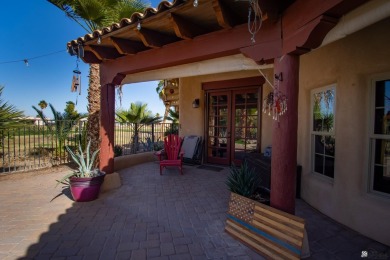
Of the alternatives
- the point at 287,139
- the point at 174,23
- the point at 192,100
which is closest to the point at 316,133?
the point at 287,139

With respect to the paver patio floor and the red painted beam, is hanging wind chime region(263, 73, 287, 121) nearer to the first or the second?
the red painted beam

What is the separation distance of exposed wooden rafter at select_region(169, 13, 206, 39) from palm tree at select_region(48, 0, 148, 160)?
3.70 meters

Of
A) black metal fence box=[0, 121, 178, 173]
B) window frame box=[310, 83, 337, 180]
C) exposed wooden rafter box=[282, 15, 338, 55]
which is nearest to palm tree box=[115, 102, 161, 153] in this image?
black metal fence box=[0, 121, 178, 173]

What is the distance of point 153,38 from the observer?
327 cm

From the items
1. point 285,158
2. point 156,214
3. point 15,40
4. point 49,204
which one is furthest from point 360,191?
point 15,40

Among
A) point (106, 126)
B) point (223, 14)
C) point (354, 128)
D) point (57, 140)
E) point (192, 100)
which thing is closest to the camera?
point (223, 14)

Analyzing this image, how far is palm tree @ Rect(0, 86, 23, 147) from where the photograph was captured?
5066 mm

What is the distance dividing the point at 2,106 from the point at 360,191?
24.0 feet

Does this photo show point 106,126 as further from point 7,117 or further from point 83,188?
point 7,117

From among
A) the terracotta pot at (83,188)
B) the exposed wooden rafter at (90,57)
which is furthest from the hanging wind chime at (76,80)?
the terracotta pot at (83,188)

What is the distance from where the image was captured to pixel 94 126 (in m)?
5.84

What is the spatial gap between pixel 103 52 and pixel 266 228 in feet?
13.2

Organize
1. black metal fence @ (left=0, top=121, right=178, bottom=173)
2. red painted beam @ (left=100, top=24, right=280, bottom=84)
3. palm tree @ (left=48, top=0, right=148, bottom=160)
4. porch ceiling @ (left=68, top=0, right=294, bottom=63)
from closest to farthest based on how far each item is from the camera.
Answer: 1. porch ceiling @ (left=68, top=0, right=294, bottom=63)
2. red painted beam @ (left=100, top=24, right=280, bottom=84)
3. palm tree @ (left=48, top=0, right=148, bottom=160)
4. black metal fence @ (left=0, top=121, right=178, bottom=173)

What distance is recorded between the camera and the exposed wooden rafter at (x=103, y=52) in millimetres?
3969
